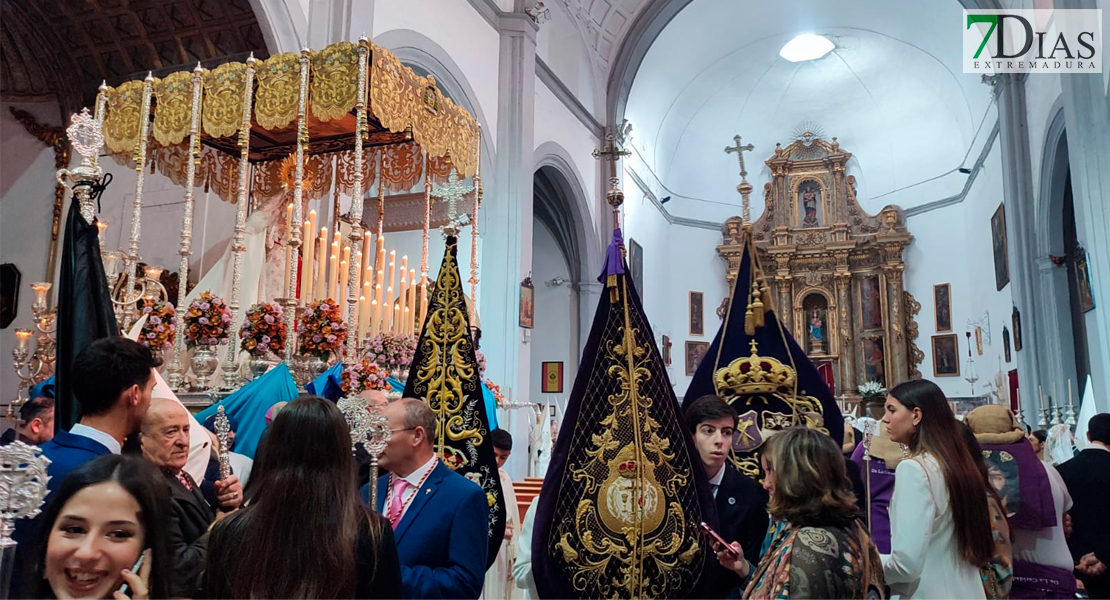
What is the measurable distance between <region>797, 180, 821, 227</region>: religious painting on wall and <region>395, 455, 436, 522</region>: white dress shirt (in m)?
19.8

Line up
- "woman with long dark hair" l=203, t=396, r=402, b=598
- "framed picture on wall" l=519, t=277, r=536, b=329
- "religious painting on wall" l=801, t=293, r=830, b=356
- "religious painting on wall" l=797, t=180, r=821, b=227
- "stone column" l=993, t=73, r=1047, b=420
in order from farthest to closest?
"religious painting on wall" l=797, t=180, r=821, b=227 → "religious painting on wall" l=801, t=293, r=830, b=356 → "stone column" l=993, t=73, r=1047, b=420 → "framed picture on wall" l=519, t=277, r=536, b=329 → "woman with long dark hair" l=203, t=396, r=402, b=598

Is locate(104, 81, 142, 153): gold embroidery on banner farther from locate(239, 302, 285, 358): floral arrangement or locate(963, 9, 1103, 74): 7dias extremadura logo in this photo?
locate(963, 9, 1103, 74): 7dias extremadura logo

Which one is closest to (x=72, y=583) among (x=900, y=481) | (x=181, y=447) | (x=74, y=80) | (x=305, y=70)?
(x=181, y=447)

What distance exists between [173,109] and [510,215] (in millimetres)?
5328

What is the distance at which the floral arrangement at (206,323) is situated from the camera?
17.2 ft

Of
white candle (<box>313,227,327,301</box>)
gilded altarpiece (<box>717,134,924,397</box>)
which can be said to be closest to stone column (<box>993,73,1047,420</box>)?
gilded altarpiece (<box>717,134,924,397</box>)

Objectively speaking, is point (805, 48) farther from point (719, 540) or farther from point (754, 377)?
point (719, 540)

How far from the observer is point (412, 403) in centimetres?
247

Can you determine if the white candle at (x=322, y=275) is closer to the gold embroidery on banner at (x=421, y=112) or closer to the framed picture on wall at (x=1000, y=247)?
the gold embroidery on banner at (x=421, y=112)

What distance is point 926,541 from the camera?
2438 mm

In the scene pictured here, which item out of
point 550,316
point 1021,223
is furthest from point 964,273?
point 550,316

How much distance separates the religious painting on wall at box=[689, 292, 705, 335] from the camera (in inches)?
790

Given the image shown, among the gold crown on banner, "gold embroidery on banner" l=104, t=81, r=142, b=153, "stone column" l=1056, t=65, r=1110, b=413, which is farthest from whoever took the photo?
"stone column" l=1056, t=65, r=1110, b=413

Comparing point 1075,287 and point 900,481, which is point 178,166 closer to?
point 900,481
